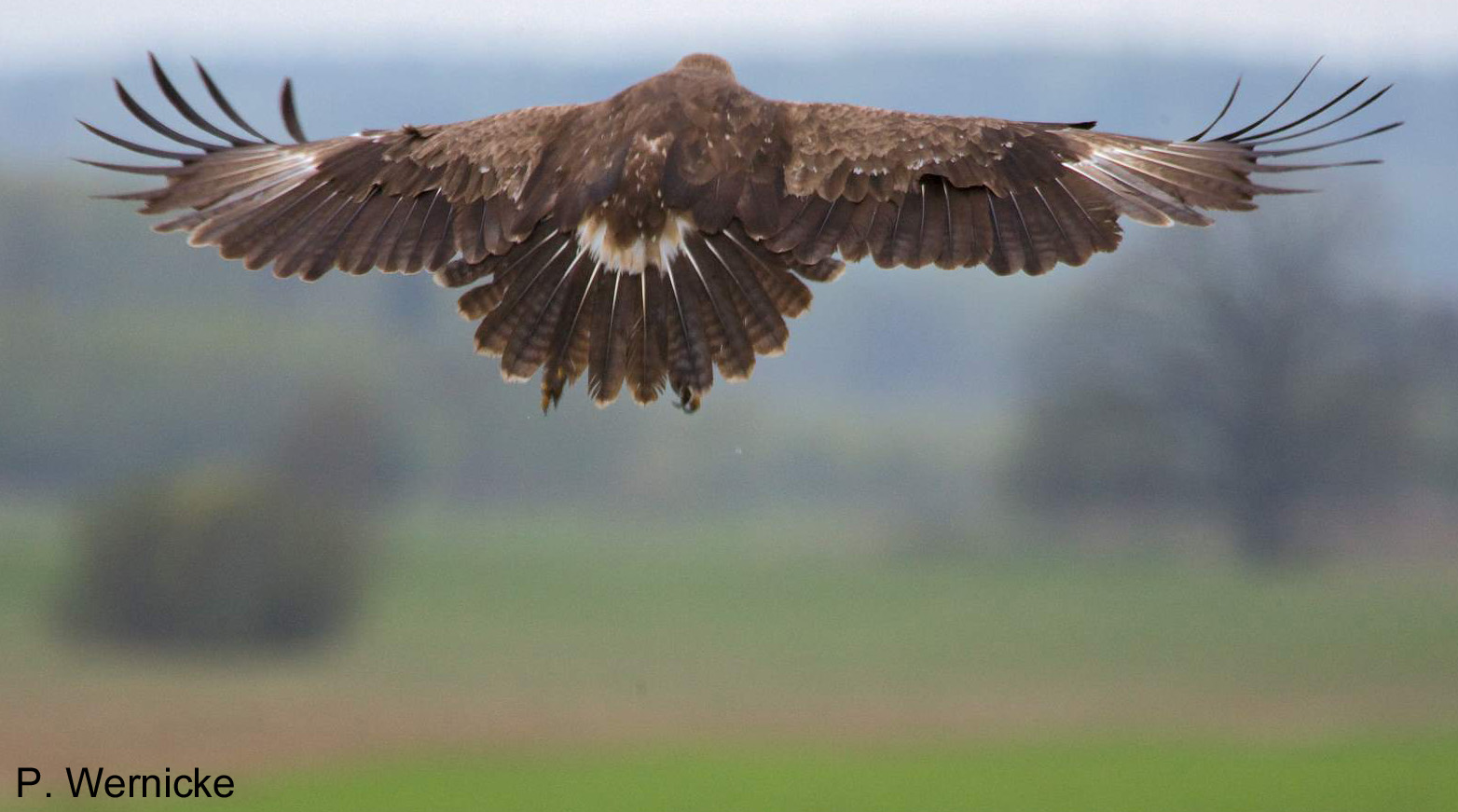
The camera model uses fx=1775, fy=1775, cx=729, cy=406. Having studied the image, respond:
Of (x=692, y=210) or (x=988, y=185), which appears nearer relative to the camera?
(x=692, y=210)

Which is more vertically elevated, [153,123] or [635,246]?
[153,123]

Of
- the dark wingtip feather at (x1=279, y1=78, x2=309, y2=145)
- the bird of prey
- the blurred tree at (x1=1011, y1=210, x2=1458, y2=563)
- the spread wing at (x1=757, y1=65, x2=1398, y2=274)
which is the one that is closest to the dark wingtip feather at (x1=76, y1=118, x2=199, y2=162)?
the bird of prey

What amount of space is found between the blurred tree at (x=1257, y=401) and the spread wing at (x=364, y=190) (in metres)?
53.2

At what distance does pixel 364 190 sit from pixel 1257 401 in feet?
176

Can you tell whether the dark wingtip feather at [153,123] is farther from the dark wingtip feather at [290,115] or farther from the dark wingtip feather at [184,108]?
the dark wingtip feather at [290,115]

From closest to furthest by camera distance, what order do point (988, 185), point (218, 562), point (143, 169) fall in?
point (988, 185)
point (143, 169)
point (218, 562)

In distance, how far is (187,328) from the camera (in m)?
67.0

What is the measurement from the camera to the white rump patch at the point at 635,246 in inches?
290

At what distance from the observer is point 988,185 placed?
297 inches

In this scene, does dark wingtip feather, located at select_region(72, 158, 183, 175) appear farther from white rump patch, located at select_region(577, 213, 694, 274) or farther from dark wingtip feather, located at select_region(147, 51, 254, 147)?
white rump patch, located at select_region(577, 213, 694, 274)

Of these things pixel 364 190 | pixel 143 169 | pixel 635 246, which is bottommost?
pixel 635 246

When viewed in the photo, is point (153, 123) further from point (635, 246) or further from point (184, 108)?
point (635, 246)

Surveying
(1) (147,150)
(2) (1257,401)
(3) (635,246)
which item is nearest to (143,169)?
(1) (147,150)

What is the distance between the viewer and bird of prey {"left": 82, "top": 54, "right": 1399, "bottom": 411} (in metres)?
7.29
